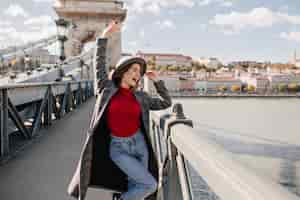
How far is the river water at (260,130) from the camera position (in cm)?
2913

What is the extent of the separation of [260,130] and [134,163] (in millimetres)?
47124

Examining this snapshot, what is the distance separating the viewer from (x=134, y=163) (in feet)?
5.93

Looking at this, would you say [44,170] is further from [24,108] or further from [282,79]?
[282,79]

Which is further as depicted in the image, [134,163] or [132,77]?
[132,77]

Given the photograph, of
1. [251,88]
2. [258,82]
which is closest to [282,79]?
[258,82]

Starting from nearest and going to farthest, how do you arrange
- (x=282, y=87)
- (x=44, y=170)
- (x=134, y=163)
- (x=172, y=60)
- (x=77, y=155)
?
(x=134, y=163) → (x=44, y=170) → (x=77, y=155) → (x=282, y=87) → (x=172, y=60)

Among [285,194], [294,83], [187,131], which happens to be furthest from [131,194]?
[294,83]

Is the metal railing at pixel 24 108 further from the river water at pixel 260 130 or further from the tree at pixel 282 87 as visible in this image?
the tree at pixel 282 87

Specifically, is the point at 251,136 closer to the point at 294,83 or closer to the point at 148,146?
the point at 148,146

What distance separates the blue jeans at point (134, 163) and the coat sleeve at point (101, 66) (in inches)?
15.3

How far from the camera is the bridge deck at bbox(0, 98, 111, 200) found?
2.44 meters

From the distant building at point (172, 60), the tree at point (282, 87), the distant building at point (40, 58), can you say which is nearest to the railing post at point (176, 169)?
the distant building at point (40, 58)

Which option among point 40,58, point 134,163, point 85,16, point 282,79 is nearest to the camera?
point 134,163

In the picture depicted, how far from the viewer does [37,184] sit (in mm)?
2660
